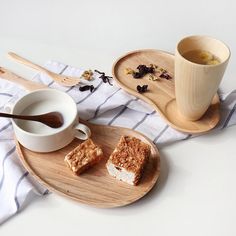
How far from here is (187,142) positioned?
0.79 metres

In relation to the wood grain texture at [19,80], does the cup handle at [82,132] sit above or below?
below

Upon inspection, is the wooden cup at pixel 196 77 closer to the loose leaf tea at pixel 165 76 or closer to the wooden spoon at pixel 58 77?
the loose leaf tea at pixel 165 76

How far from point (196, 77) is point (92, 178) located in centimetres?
24

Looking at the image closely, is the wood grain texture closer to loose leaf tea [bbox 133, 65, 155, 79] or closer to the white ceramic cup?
the white ceramic cup

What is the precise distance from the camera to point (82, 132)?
0.77 m

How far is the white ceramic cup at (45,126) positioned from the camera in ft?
2.38

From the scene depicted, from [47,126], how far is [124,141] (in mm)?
139

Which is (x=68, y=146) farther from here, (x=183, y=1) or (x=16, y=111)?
(x=183, y=1)

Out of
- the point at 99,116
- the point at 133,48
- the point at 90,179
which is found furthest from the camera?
the point at 133,48

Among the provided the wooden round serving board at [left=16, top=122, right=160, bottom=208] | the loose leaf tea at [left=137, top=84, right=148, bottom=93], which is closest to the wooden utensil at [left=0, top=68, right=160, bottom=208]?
the wooden round serving board at [left=16, top=122, right=160, bottom=208]

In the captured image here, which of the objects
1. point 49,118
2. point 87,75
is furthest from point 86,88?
point 49,118

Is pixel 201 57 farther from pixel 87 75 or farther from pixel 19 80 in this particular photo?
pixel 19 80

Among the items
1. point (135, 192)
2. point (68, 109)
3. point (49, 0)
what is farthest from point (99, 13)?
point (135, 192)

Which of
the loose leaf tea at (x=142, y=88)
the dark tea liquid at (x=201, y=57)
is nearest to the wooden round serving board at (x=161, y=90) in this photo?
the loose leaf tea at (x=142, y=88)
